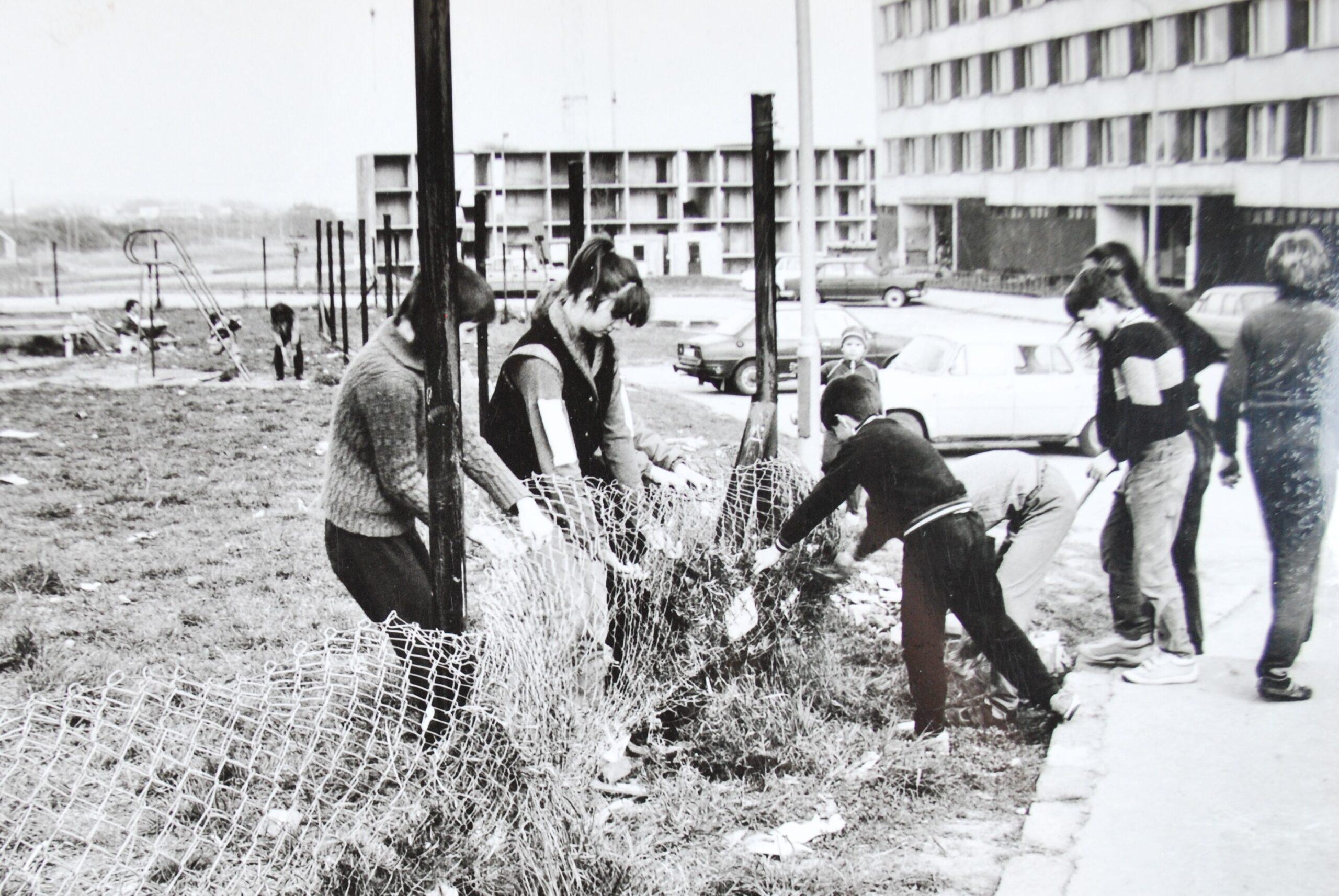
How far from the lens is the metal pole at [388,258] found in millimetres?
3709

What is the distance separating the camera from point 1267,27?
117 inches

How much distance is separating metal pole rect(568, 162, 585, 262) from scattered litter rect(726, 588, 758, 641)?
1.29 m

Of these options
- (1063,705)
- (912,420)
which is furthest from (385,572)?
(912,420)

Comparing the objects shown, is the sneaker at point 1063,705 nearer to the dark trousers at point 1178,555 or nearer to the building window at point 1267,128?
the dark trousers at point 1178,555

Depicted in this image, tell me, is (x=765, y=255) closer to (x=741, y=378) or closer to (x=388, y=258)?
(x=388, y=258)

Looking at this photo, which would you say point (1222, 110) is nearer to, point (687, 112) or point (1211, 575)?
point (1211, 575)

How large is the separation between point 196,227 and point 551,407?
71.7 inches

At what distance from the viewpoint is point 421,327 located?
8.38 feet

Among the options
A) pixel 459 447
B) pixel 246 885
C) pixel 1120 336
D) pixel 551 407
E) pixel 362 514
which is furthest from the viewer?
pixel 1120 336

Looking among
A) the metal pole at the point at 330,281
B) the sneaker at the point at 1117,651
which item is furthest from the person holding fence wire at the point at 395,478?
the sneaker at the point at 1117,651

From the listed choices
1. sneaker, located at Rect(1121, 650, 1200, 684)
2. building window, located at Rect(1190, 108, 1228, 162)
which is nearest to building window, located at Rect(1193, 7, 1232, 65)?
building window, located at Rect(1190, 108, 1228, 162)

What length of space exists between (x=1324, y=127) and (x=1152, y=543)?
1273 millimetres

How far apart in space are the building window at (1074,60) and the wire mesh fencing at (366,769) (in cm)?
Result: 189

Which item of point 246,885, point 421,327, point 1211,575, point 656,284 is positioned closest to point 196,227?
point 656,284
